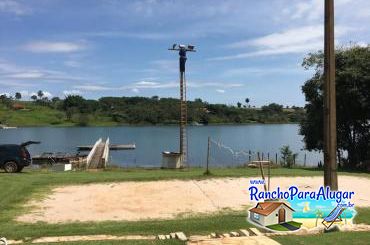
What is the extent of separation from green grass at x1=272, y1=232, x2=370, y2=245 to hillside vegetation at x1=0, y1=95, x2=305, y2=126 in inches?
5437

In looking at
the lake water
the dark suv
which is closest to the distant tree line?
the lake water

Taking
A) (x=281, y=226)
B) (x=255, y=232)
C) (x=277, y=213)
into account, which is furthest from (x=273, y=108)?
(x=255, y=232)

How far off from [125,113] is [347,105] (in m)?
137

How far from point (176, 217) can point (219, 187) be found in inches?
191

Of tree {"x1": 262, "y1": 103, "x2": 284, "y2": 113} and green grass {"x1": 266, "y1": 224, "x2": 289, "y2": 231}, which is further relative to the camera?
tree {"x1": 262, "y1": 103, "x2": 284, "y2": 113}

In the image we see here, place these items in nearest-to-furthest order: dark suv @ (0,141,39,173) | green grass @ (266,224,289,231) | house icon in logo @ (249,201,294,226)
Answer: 1. green grass @ (266,224,289,231)
2. house icon in logo @ (249,201,294,226)
3. dark suv @ (0,141,39,173)

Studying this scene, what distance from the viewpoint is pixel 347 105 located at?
2906cm

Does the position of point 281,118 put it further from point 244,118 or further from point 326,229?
point 326,229

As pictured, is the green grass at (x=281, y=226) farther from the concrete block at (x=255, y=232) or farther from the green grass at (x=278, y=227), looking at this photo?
the concrete block at (x=255, y=232)

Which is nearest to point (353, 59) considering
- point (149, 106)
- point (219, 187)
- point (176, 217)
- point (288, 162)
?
point (288, 162)

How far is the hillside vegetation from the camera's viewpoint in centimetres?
15500

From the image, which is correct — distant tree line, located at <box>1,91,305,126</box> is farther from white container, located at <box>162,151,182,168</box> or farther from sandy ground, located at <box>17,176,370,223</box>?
sandy ground, located at <box>17,176,370,223</box>

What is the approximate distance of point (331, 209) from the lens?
9.57 meters

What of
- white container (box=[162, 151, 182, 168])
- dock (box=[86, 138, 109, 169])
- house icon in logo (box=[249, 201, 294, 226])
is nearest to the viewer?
house icon in logo (box=[249, 201, 294, 226])
